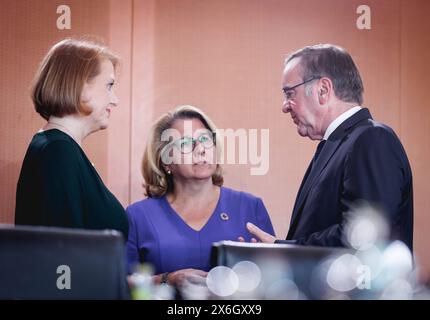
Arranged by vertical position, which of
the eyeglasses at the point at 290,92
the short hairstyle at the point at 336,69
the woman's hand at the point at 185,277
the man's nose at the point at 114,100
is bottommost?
the woman's hand at the point at 185,277

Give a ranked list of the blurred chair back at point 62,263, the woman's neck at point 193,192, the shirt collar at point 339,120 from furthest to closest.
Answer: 1. the woman's neck at point 193,192
2. the shirt collar at point 339,120
3. the blurred chair back at point 62,263

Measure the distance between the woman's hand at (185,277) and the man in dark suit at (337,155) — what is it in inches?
9.3

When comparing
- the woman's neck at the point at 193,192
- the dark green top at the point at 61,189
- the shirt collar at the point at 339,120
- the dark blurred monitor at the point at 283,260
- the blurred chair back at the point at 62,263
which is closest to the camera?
the blurred chair back at the point at 62,263

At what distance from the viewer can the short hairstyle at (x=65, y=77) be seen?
2.14 meters

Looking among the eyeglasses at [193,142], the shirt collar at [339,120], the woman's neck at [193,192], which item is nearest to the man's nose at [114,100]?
the eyeglasses at [193,142]

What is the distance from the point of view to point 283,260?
130 centimetres

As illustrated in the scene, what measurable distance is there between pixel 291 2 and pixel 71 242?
5.30ft

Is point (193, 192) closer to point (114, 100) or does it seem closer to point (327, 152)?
point (114, 100)

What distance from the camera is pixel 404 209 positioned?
200cm

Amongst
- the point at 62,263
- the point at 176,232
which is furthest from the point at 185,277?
the point at 62,263

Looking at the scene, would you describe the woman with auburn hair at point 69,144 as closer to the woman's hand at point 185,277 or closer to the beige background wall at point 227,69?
the beige background wall at point 227,69

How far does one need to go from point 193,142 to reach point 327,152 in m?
0.53

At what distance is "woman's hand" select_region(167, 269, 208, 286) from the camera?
2.20 meters
